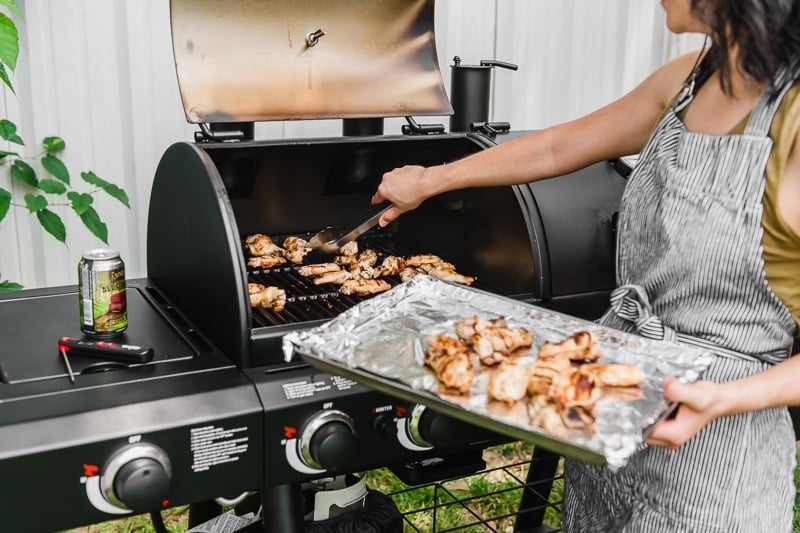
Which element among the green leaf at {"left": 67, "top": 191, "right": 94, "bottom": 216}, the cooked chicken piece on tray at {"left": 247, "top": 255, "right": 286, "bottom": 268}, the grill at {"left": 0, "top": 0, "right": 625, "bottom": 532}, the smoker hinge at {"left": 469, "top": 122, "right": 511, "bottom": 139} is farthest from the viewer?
the green leaf at {"left": 67, "top": 191, "right": 94, "bottom": 216}

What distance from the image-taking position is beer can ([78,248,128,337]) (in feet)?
5.07

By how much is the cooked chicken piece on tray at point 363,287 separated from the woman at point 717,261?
0.52m

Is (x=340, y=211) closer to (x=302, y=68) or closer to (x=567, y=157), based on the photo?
(x=302, y=68)

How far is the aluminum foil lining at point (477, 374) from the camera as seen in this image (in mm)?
1105

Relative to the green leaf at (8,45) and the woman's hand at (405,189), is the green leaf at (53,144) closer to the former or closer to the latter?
the green leaf at (8,45)

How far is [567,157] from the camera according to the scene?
1619mm

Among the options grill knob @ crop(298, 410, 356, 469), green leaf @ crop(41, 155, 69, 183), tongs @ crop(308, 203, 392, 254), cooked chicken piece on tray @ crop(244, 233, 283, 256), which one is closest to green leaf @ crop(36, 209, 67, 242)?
green leaf @ crop(41, 155, 69, 183)

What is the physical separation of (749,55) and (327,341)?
29.8 inches

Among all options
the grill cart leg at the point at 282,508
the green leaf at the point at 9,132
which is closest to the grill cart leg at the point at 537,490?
the grill cart leg at the point at 282,508

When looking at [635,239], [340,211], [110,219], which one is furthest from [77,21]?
[635,239]

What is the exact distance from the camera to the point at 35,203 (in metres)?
2.40

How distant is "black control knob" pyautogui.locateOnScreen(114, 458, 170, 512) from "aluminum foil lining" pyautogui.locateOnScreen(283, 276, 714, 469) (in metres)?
0.27

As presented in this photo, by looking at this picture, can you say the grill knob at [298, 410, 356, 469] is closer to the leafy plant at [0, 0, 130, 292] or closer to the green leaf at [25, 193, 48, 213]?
the leafy plant at [0, 0, 130, 292]

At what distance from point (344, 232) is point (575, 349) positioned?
0.75 m
